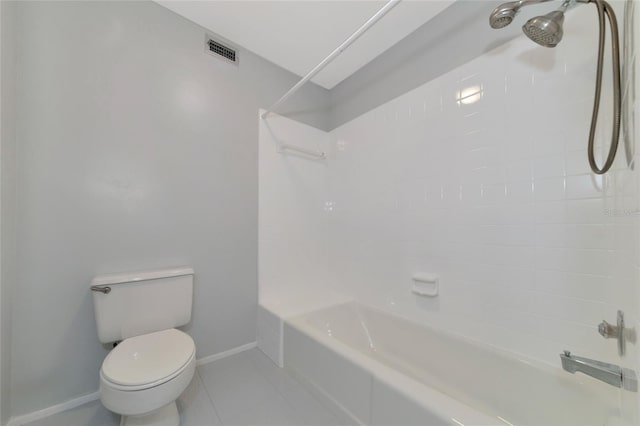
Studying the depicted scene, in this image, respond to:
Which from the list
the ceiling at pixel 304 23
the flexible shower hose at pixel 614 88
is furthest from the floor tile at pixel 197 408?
the ceiling at pixel 304 23

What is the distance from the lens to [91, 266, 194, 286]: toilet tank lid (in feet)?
4.44

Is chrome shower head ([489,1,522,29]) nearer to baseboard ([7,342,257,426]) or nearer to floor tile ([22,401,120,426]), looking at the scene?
floor tile ([22,401,120,426])

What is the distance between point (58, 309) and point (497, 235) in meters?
2.36

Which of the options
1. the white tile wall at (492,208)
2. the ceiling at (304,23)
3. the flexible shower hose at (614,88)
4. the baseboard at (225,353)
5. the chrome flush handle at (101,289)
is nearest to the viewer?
the flexible shower hose at (614,88)

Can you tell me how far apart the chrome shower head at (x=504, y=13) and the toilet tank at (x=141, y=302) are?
6.77ft

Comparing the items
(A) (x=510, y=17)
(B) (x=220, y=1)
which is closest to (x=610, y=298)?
(A) (x=510, y=17)

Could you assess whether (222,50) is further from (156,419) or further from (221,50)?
(156,419)

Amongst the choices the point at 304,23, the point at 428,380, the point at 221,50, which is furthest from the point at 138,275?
the point at 304,23

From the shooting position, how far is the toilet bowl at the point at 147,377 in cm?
101

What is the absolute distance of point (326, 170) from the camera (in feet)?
8.18

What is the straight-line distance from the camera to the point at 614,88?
0.87 meters

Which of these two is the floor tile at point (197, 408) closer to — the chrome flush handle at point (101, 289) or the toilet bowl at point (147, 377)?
the toilet bowl at point (147, 377)

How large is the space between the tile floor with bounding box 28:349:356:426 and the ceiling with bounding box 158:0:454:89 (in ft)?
7.81

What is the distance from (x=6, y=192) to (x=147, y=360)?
3.26ft
